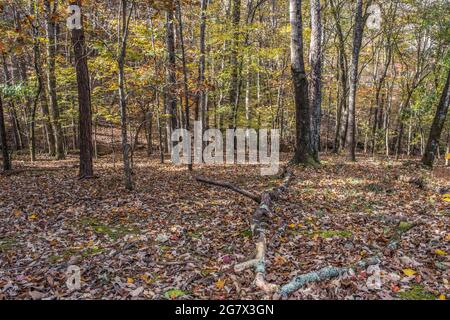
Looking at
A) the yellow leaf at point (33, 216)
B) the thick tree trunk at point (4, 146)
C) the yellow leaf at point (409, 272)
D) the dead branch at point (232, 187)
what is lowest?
the yellow leaf at point (409, 272)

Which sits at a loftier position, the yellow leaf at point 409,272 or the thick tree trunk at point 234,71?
the thick tree trunk at point 234,71

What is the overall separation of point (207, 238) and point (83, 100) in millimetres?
6766

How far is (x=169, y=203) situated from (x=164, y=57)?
9379 millimetres

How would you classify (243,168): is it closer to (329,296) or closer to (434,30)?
(329,296)

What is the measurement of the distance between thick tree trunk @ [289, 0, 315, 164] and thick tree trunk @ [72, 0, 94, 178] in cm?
688

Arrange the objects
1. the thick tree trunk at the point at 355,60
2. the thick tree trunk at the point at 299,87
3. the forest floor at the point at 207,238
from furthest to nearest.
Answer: the thick tree trunk at the point at 355,60
the thick tree trunk at the point at 299,87
the forest floor at the point at 207,238

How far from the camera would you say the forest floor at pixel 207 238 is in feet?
14.2

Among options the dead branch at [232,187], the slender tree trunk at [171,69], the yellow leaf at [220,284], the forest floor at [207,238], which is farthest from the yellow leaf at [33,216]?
the slender tree trunk at [171,69]

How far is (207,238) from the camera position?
6.07 meters

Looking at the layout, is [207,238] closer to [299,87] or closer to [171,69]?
[299,87]

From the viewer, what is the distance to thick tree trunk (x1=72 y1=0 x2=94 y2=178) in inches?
396

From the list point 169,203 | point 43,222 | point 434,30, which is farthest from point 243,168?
point 434,30

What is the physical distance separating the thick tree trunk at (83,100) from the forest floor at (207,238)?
2.74 ft

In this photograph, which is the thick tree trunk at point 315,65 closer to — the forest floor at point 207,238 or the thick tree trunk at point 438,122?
the forest floor at point 207,238
